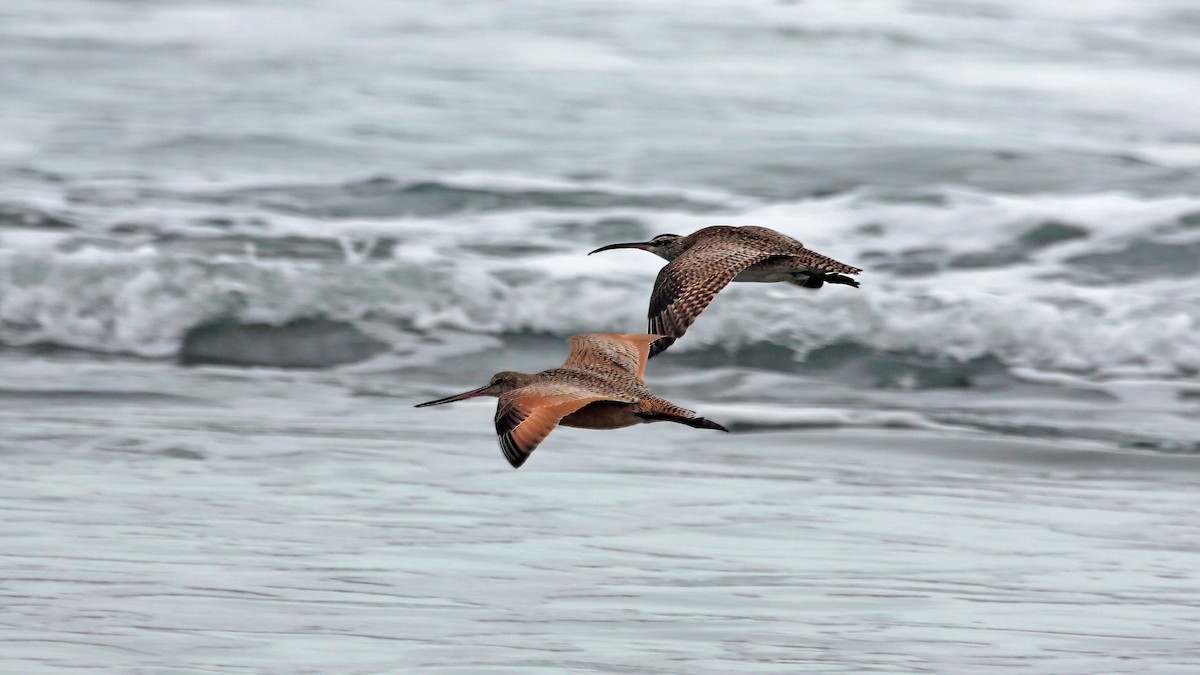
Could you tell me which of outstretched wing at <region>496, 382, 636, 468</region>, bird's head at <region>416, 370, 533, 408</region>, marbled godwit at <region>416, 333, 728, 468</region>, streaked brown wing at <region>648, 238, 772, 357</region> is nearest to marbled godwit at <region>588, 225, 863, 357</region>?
streaked brown wing at <region>648, 238, 772, 357</region>

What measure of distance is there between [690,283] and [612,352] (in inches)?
14.1

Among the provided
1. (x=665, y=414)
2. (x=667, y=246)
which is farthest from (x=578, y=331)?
(x=665, y=414)

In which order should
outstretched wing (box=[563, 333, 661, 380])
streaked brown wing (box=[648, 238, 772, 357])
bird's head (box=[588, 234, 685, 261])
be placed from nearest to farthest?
outstretched wing (box=[563, 333, 661, 380]) < streaked brown wing (box=[648, 238, 772, 357]) < bird's head (box=[588, 234, 685, 261])

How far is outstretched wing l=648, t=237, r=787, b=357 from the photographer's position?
19.9ft

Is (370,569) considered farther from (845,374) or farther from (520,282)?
(520,282)

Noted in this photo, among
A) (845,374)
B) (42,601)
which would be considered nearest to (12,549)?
(42,601)

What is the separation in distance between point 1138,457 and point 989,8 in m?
13.2

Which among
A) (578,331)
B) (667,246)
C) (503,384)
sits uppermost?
(667,246)

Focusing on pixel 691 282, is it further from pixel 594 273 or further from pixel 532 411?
pixel 594 273

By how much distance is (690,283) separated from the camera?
6203 millimetres

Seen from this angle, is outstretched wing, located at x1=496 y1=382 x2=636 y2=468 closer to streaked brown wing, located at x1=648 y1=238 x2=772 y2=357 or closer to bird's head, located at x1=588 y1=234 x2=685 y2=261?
streaked brown wing, located at x1=648 y1=238 x2=772 y2=357

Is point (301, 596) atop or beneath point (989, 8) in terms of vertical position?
beneath

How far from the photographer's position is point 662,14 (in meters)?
20.2

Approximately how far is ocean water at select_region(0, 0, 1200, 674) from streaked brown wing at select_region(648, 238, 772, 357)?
0.74 metres
